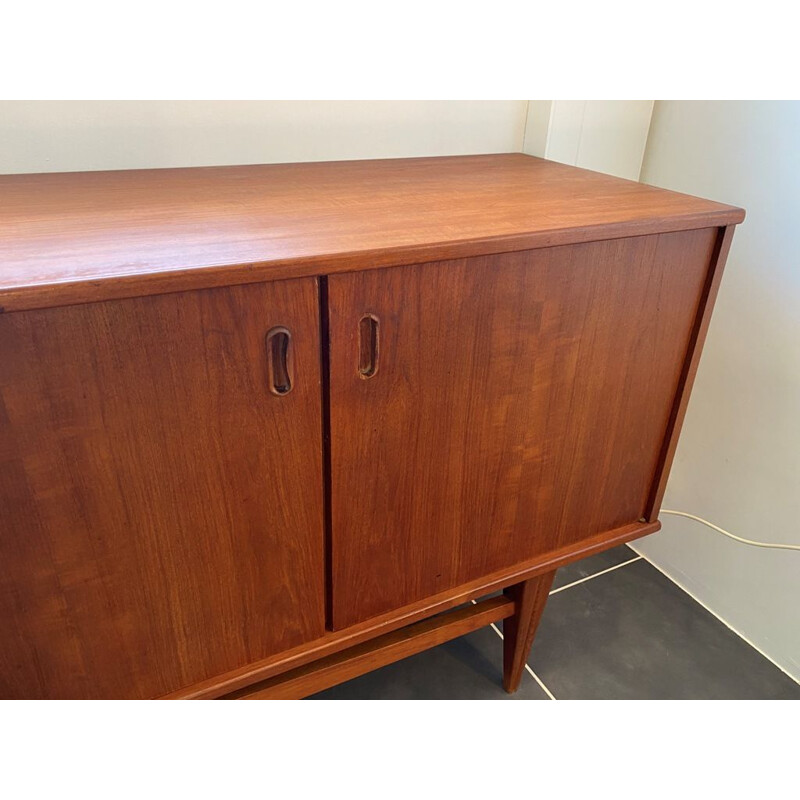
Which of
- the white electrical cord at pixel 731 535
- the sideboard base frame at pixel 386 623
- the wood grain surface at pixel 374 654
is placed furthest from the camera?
the white electrical cord at pixel 731 535

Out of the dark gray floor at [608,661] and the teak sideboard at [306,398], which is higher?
the teak sideboard at [306,398]

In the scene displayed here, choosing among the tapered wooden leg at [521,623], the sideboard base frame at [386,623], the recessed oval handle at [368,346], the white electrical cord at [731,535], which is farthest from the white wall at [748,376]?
the recessed oval handle at [368,346]

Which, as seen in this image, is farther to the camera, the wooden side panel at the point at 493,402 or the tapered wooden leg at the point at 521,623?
the tapered wooden leg at the point at 521,623

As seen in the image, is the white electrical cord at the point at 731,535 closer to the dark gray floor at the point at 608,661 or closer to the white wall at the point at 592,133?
the dark gray floor at the point at 608,661

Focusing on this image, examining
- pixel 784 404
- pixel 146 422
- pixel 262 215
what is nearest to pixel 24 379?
pixel 146 422

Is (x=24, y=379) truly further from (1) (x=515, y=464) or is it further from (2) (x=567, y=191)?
(2) (x=567, y=191)

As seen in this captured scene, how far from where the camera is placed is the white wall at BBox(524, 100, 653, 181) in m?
1.21

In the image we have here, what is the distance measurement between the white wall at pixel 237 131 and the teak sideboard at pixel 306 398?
0.15 feet

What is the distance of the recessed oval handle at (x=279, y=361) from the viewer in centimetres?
68

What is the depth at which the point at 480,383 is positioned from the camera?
84 cm

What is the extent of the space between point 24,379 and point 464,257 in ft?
1.45

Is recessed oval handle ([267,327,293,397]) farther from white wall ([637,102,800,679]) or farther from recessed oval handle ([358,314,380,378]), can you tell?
white wall ([637,102,800,679])

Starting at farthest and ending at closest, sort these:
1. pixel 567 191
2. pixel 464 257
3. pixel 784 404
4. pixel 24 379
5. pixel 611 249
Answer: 1. pixel 784 404
2. pixel 567 191
3. pixel 611 249
4. pixel 464 257
5. pixel 24 379

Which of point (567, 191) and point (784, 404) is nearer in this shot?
point (567, 191)
